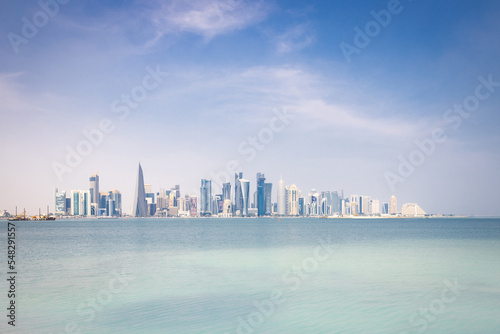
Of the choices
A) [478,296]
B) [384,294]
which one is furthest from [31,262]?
[478,296]

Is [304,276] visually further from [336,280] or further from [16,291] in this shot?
[16,291]

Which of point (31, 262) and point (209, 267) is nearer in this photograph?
point (209, 267)

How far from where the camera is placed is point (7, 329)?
15344 millimetres

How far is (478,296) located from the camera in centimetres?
2139

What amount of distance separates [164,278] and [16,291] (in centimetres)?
924

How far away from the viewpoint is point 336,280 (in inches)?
1025

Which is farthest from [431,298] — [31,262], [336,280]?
[31,262]

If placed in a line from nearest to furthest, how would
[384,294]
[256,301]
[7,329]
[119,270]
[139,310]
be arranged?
[7,329]
[139,310]
[256,301]
[384,294]
[119,270]

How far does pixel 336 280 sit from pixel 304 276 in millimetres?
2607

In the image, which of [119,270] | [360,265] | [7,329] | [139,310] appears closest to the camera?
[7,329]

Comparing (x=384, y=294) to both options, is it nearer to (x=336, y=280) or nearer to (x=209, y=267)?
(x=336, y=280)

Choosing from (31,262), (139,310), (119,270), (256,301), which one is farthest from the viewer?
(31,262)

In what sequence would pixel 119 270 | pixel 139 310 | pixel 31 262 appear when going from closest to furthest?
pixel 139 310 → pixel 119 270 → pixel 31 262

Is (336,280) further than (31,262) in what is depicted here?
No
